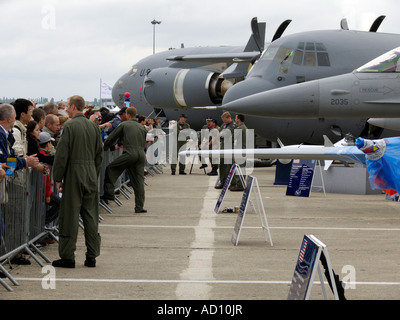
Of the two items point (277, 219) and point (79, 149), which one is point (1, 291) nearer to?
point (79, 149)

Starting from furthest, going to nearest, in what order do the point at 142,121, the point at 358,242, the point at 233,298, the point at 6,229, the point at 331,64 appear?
the point at 142,121 < the point at 331,64 < the point at 358,242 < the point at 6,229 < the point at 233,298

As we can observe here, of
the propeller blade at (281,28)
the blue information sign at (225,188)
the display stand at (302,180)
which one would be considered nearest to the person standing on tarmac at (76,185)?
the blue information sign at (225,188)

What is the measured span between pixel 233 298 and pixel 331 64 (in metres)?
13.8

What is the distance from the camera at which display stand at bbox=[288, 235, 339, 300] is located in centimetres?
616

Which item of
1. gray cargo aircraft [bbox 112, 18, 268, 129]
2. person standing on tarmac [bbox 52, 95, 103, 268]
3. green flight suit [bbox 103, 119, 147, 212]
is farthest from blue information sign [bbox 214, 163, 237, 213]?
gray cargo aircraft [bbox 112, 18, 268, 129]

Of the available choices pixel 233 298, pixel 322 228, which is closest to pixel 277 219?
pixel 322 228

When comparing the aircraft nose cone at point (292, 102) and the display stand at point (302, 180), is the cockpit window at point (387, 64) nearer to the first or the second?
the aircraft nose cone at point (292, 102)

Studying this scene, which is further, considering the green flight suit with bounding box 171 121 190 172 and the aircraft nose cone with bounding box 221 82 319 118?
the green flight suit with bounding box 171 121 190 172

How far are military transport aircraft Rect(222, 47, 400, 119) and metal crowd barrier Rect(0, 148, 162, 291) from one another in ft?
17.6

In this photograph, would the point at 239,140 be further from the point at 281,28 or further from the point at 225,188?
the point at 281,28

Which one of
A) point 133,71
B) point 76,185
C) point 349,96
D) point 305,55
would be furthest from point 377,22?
point 76,185

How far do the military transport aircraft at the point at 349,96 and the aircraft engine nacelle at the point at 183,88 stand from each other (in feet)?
54.3

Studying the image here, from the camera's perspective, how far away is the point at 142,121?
22359mm

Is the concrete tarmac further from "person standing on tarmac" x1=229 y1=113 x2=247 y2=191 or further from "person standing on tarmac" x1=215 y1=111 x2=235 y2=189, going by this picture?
"person standing on tarmac" x1=229 y1=113 x2=247 y2=191
